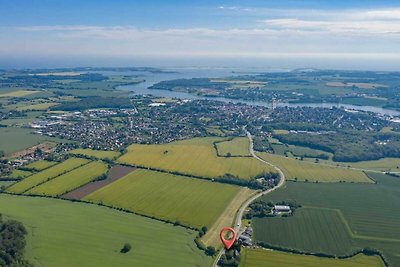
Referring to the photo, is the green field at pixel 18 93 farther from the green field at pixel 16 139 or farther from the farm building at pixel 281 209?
the farm building at pixel 281 209

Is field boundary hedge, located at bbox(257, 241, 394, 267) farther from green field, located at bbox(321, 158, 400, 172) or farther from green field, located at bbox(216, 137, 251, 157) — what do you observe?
green field, located at bbox(216, 137, 251, 157)

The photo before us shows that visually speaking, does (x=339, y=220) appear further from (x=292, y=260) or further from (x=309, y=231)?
(x=292, y=260)

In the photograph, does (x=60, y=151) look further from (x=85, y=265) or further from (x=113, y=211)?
(x=85, y=265)

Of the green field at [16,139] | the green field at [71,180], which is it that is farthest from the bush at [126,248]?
the green field at [16,139]

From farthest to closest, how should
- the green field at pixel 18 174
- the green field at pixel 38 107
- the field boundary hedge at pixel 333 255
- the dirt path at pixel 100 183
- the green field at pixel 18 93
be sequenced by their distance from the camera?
the green field at pixel 18 93
the green field at pixel 38 107
the green field at pixel 18 174
the dirt path at pixel 100 183
the field boundary hedge at pixel 333 255

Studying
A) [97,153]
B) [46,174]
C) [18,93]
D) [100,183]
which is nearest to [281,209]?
[100,183]

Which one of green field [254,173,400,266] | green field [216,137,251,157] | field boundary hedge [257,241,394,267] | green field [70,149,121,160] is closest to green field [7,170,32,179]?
green field [70,149,121,160]
